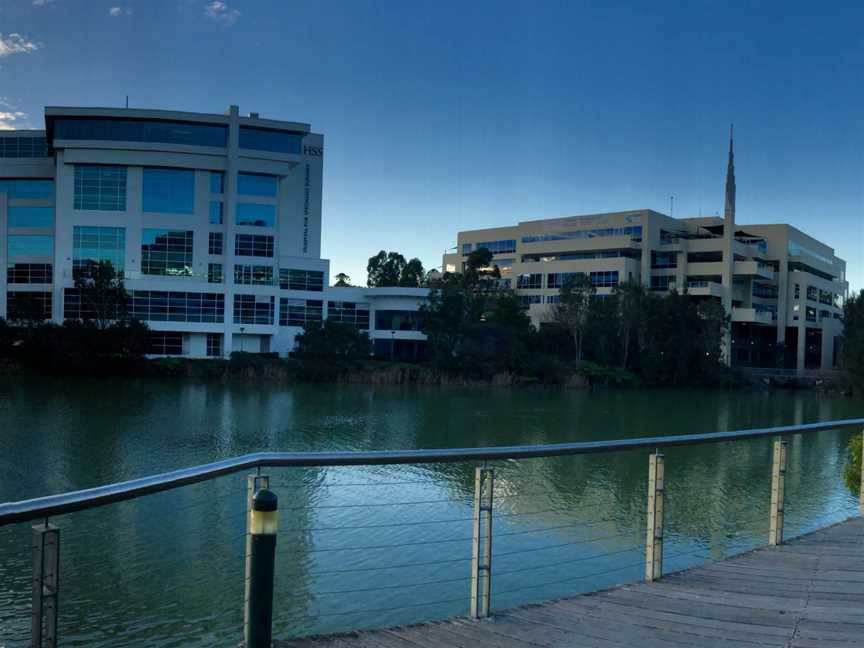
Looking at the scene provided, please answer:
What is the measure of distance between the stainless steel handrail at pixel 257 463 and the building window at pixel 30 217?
61.6m

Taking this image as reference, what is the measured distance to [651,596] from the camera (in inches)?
178

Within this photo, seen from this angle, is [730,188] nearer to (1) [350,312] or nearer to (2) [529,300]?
(2) [529,300]

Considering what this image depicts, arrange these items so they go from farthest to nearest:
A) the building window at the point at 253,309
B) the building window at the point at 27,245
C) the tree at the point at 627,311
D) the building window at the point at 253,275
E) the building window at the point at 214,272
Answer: the tree at the point at 627,311 → the building window at the point at 27,245 → the building window at the point at 253,275 → the building window at the point at 214,272 → the building window at the point at 253,309

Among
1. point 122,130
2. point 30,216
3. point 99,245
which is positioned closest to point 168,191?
point 122,130

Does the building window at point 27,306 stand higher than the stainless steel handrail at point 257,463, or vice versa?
the building window at point 27,306

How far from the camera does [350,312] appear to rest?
63.2 metres

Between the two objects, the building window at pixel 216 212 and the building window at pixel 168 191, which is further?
the building window at pixel 216 212

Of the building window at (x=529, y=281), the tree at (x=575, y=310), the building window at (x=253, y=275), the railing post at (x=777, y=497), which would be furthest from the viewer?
the building window at (x=529, y=281)

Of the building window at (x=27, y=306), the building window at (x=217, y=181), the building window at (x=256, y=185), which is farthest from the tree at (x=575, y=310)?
the building window at (x=27, y=306)

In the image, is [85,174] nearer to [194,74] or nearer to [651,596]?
[194,74]

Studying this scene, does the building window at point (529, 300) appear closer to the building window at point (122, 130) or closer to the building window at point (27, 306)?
the building window at point (122, 130)

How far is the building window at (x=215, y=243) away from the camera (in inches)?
2170

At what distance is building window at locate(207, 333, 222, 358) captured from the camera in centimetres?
5481

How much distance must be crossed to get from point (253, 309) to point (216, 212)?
25.3ft
